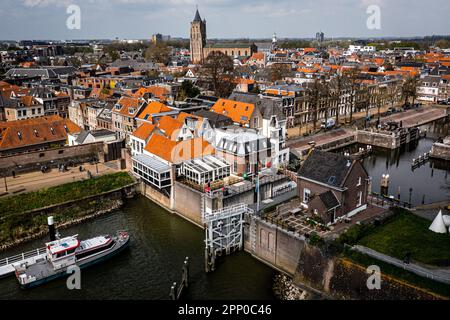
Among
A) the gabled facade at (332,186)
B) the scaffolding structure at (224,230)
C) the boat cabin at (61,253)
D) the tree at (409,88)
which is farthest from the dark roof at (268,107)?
the tree at (409,88)

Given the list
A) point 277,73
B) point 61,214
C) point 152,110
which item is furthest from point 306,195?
point 277,73

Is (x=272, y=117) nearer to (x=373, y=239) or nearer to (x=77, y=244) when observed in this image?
(x=373, y=239)

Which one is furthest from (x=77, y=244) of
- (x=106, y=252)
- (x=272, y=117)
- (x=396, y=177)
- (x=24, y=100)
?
(x=24, y=100)

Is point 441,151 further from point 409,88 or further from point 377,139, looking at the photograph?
point 409,88

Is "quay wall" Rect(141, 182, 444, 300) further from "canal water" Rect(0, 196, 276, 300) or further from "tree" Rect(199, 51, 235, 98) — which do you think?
"tree" Rect(199, 51, 235, 98)

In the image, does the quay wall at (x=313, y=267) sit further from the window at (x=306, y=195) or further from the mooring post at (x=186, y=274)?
the mooring post at (x=186, y=274)

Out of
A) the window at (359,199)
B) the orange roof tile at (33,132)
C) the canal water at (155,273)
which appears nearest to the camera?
the canal water at (155,273)
